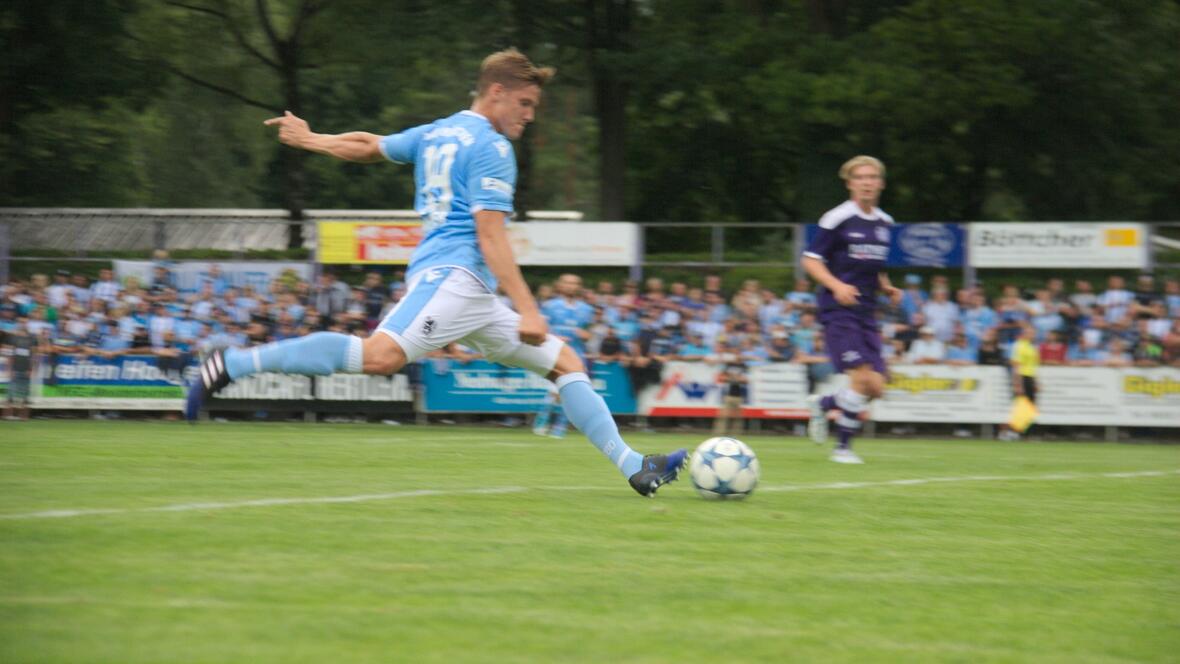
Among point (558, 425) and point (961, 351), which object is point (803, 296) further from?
point (558, 425)

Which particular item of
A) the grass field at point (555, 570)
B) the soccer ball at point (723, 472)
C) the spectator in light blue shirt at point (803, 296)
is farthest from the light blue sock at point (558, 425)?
the soccer ball at point (723, 472)

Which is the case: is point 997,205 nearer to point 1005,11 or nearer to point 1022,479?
point 1005,11

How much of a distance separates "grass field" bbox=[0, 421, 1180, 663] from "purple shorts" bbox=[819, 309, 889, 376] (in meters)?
2.20

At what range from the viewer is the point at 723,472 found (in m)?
6.91

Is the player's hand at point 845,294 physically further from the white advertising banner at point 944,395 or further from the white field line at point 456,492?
→ the white advertising banner at point 944,395

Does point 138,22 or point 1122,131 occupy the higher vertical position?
point 138,22

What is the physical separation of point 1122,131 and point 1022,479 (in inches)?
906

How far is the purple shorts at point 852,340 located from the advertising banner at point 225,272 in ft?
43.5

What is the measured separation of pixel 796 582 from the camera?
4.66 m

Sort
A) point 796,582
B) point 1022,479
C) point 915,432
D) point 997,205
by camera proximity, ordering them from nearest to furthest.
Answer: point 796,582
point 1022,479
point 915,432
point 997,205

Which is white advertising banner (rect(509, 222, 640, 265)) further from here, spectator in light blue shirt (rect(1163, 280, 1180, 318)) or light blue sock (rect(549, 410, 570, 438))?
spectator in light blue shirt (rect(1163, 280, 1180, 318))

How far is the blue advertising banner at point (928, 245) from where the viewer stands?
885 inches

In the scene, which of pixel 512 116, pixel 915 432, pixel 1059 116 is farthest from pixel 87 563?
pixel 1059 116

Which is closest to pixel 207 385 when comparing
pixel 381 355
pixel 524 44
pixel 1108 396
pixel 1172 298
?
pixel 381 355
